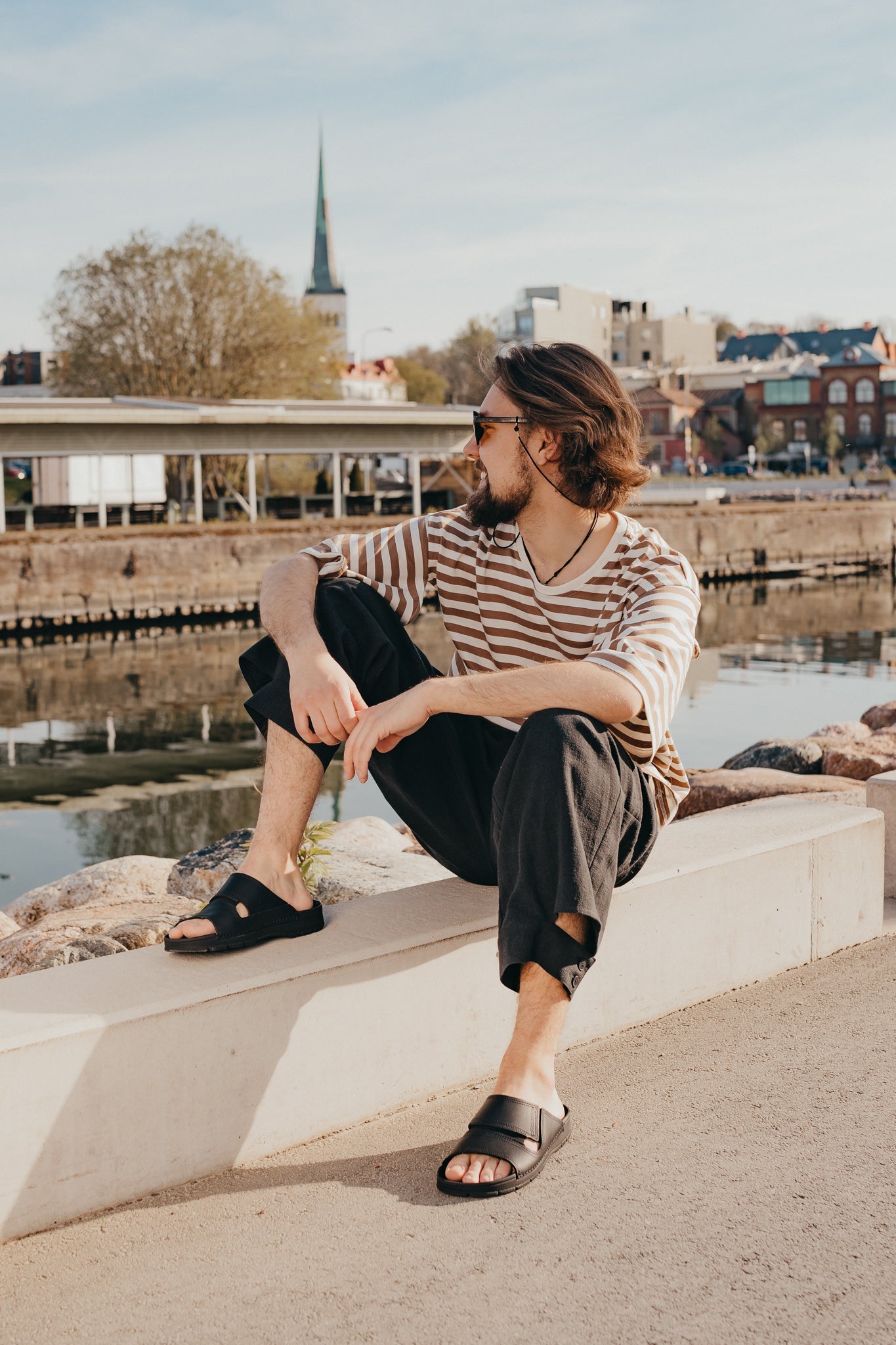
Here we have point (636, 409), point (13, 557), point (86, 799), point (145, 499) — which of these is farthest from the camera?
point (145, 499)

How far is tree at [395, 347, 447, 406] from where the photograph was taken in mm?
79750

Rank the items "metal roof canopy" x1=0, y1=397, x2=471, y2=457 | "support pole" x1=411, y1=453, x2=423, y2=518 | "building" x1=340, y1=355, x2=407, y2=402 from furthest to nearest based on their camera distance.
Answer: "building" x1=340, y1=355, x2=407, y2=402 → "support pole" x1=411, y1=453, x2=423, y2=518 → "metal roof canopy" x1=0, y1=397, x2=471, y2=457

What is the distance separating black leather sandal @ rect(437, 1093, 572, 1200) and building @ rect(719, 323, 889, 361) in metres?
95.6

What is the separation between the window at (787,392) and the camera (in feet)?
282

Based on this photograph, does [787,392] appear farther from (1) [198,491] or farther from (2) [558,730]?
Answer: (2) [558,730]

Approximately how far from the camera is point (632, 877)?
8.56 ft

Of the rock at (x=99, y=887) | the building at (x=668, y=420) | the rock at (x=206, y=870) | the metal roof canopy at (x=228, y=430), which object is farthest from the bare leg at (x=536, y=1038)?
the building at (x=668, y=420)

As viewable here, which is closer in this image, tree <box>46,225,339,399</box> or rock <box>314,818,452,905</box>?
rock <box>314,818,452,905</box>

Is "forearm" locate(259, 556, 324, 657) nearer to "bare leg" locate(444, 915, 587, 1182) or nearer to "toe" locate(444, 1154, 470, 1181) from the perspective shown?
"bare leg" locate(444, 915, 587, 1182)

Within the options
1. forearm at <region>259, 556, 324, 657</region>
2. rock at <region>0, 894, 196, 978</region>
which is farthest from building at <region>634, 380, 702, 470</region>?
forearm at <region>259, 556, 324, 657</region>

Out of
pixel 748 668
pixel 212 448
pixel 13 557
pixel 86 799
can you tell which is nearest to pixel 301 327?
pixel 212 448

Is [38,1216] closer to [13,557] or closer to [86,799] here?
[86,799]

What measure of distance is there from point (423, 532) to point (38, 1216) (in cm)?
138

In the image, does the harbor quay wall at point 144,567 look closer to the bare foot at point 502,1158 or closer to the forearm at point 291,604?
the forearm at point 291,604
